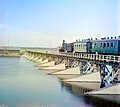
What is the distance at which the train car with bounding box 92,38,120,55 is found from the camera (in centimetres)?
1183

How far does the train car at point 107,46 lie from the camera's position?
38.8 ft

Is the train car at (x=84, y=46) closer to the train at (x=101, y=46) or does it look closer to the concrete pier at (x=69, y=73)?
the train at (x=101, y=46)

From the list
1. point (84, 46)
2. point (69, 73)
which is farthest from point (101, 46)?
point (84, 46)

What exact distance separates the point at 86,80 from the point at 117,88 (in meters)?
3.28

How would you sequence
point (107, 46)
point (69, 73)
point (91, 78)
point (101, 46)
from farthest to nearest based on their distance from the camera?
point (69, 73) < point (101, 46) < point (107, 46) < point (91, 78)

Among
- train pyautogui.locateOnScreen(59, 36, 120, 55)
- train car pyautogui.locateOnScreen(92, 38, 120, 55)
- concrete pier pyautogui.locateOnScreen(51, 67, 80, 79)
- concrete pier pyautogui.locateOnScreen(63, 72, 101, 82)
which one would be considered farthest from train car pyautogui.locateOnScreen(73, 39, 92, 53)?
concrete pier pyautogui.locateOnScreen(63, 72, 101, 82)

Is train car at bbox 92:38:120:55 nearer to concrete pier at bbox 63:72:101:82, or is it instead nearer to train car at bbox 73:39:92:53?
train car at bbox 73:39:92:53

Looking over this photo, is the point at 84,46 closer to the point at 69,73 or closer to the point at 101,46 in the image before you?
the point at 69,73

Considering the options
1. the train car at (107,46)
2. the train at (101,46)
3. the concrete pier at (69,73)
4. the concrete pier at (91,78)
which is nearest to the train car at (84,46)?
the train at (101,46)

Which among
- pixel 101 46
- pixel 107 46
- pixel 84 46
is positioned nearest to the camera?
pixel 107 46

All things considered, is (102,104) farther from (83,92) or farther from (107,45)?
(107,45)

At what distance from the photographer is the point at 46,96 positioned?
9242 millimetres

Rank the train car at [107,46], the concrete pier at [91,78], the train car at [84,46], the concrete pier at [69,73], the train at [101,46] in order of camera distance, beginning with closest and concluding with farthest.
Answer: the train car at [107,46] < the train at [101,46] < the concrete pier at [91,78] < the concrete pier at [69,73] < the train car at [84,46]

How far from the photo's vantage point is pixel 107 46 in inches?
508
